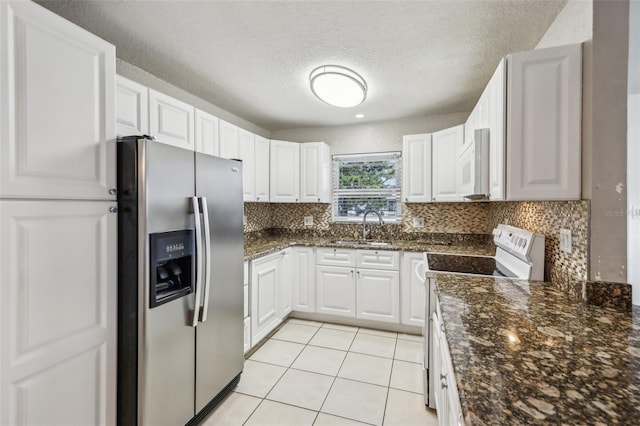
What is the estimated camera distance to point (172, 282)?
5.24 ft

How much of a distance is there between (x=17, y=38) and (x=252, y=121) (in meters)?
2.67

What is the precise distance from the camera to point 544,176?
4.39 feet

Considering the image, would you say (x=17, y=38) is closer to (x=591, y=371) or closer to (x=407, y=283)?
(x=591, y=371)

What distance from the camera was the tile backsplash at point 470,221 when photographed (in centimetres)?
135

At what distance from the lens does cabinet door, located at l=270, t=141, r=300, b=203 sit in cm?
356

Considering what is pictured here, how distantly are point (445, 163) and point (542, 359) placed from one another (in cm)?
255

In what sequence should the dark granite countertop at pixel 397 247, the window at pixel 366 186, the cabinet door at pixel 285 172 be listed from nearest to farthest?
the dark granite countertop at pixel 397 247
the cabinet door at pixel 285 172
the window at pixel 366 186

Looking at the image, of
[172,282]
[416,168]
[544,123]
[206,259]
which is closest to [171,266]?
[172,282]

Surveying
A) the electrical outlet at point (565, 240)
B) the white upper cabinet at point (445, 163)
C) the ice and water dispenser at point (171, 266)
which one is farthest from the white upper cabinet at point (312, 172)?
the electrical outlet at point (565, 240)

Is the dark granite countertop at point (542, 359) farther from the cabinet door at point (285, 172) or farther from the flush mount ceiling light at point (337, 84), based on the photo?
the cabinet door at point (285, 172)

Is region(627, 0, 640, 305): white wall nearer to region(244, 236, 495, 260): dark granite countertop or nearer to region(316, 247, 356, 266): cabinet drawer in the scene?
region(244, 236, 495, 260): dark granite countertop

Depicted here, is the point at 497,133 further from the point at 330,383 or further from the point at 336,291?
the point at 336,291

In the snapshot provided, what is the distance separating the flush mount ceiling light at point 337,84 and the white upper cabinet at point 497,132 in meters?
0.95

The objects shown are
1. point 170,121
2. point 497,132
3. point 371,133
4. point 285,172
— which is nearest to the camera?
point 497,132
